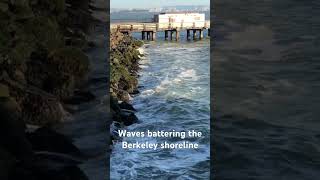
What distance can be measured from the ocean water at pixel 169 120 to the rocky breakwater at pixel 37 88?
6.40 ft

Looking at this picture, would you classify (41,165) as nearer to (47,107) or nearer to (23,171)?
(23,171)

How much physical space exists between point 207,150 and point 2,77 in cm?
734

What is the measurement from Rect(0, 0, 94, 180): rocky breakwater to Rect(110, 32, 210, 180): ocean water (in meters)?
1.95

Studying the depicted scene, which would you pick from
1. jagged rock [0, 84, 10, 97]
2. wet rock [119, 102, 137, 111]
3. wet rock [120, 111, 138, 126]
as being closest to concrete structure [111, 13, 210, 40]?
wet rock [119, 102, 137, 111]

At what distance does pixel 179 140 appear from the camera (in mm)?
19156

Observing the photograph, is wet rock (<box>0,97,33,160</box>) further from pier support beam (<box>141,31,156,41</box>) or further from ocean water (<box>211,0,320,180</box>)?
pier support beam (<box>141,31,156,41</box>)

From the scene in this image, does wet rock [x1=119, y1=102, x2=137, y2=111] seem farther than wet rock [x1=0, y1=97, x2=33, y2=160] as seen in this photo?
Yes

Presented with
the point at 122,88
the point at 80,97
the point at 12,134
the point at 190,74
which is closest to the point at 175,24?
the point at 190,74

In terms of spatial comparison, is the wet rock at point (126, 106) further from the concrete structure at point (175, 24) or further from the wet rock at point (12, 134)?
the concrete structure at point (175, 24)

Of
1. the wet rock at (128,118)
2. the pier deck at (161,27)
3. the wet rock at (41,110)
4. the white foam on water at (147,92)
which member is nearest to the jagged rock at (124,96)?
the white foam on water at (147,92)

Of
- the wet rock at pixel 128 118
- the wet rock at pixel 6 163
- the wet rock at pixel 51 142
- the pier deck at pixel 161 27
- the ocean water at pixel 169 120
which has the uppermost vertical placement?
the pier deck at pixel 161 27

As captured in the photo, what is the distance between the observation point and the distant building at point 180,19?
78.9 metres

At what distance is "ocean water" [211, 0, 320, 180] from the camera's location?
20875 millimetres

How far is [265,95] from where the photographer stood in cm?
2844
